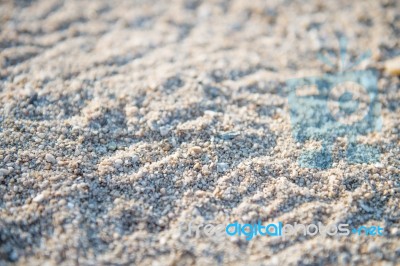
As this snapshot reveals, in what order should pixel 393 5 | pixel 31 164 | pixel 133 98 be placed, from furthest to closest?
pixel 393 5 < pixel 133 98 < pixel 31 164

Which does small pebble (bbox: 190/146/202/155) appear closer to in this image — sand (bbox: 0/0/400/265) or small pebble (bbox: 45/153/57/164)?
sand (bbox: 0/0/400/265)

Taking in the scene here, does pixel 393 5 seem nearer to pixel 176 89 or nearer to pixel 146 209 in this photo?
pixel 176 89

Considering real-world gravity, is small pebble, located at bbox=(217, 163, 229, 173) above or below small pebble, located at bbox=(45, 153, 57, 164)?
below

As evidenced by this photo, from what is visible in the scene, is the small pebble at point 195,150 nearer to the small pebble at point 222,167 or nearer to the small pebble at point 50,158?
the small pebble at point 222,167

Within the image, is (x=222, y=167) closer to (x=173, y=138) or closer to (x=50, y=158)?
(x=173, y=138)

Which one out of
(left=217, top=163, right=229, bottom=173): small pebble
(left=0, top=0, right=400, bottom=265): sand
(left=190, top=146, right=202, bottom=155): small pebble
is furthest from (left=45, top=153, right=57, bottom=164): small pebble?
(left=217, top=163, right=229, bottom=173): small pebble

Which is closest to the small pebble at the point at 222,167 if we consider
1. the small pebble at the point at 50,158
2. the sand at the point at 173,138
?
the sand at the point at 173,138

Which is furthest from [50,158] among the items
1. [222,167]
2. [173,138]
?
[222,167]

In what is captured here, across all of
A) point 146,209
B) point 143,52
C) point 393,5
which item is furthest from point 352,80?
point 146,209

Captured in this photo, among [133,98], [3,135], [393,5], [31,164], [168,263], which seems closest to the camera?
[168,263]
